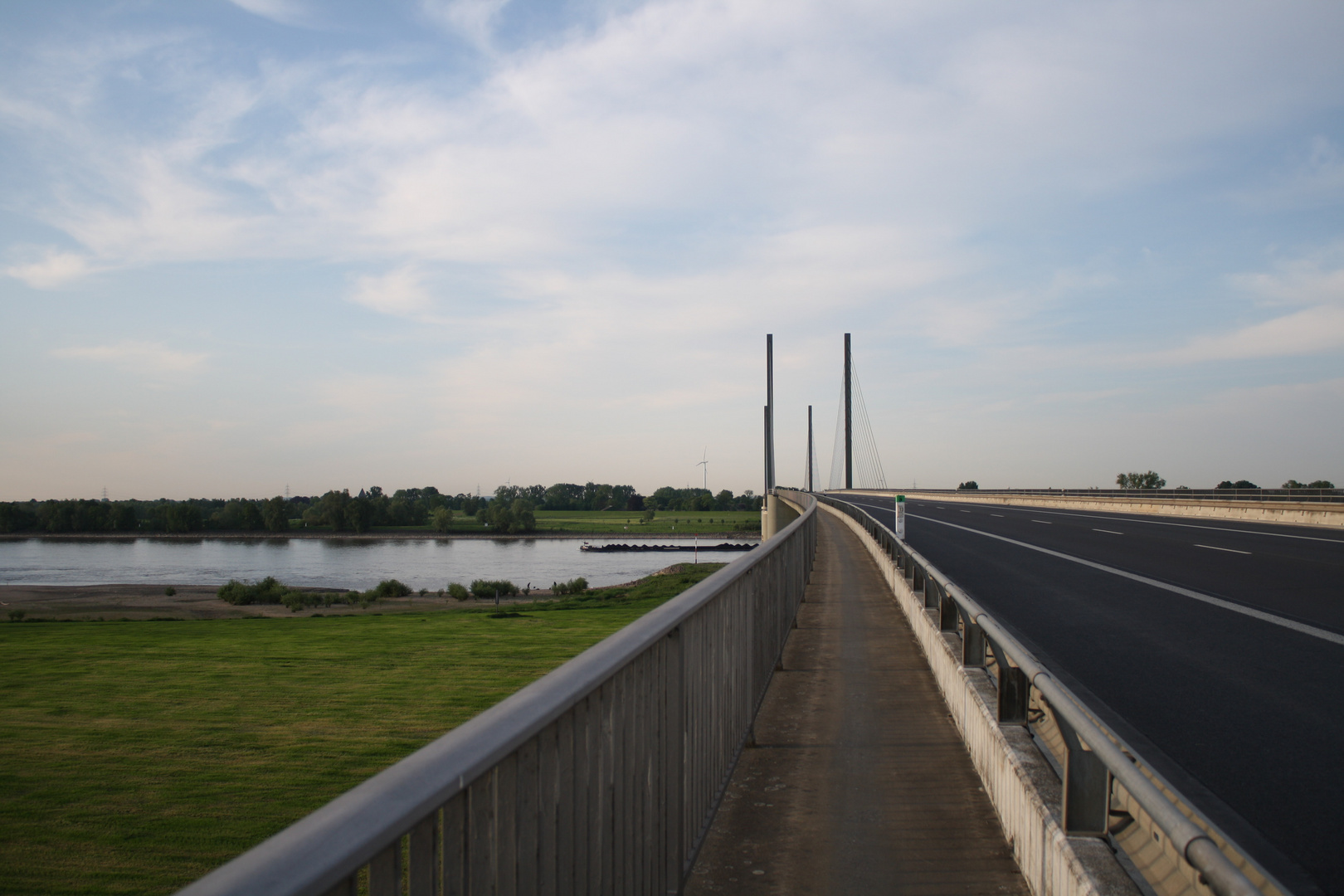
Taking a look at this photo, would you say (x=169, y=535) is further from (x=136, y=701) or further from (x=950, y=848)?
(x=950, y=848)

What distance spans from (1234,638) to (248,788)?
13.8 m

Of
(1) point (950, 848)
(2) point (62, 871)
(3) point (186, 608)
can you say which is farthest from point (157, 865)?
(3) point (186, 608)

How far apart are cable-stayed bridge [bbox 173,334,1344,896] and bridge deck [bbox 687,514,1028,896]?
0.8 inches

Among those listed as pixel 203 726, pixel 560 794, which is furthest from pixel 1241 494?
pixel 560 794

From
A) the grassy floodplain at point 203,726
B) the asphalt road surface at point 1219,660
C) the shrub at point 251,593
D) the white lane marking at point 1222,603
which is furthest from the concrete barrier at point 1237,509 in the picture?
the shrub at point 251,593

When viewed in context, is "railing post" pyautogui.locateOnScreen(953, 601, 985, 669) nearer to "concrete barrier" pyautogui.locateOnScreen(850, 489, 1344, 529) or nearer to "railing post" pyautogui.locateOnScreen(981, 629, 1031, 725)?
"railing post" pyautogui.locateOnScreen(981, 629, 1031, 725)

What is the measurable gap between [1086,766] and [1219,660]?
5.13m

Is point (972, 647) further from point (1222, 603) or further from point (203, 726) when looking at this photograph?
point (203, 726)

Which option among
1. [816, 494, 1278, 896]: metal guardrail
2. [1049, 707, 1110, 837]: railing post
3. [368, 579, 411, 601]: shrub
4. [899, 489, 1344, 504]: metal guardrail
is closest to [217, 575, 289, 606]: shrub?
[368, 579, 411, 601]: shrub

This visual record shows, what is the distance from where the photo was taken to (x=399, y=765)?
1394 millimetres

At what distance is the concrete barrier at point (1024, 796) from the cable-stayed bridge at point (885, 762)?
0.02m

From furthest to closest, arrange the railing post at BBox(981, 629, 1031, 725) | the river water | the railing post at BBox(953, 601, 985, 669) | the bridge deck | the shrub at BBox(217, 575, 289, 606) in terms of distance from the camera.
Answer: the river water, the shrub at BBox(217, 575, 289, 606), the railing post at BBox(953, 601, 985, 669), the railing post at BBox(981, 629, 1031, 725), the bridge deck

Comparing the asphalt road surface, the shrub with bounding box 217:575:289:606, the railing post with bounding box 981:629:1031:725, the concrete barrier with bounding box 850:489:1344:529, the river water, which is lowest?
the river water

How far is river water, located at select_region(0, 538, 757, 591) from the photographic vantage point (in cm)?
10350
